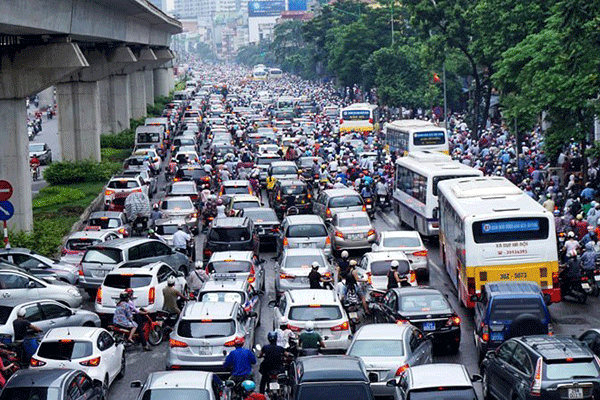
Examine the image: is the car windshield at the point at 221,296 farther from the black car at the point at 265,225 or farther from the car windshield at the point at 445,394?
the black car at the point at 265,225

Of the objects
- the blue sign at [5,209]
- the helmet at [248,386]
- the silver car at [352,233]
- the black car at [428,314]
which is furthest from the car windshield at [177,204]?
the helmet at [248,386]

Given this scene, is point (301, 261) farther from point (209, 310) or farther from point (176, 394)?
point (176, 394)

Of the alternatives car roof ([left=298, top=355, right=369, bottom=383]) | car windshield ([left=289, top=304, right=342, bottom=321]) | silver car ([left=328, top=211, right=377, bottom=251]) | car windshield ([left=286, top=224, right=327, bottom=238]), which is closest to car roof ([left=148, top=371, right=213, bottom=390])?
car roof ([left=298, top=355, right=369, bottom=383])

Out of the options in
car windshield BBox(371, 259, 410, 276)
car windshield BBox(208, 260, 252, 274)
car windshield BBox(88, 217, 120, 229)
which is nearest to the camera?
car windshield BBox(371, 259, 410, 276)

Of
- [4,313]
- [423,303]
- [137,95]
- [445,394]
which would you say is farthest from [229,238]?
[137,95]

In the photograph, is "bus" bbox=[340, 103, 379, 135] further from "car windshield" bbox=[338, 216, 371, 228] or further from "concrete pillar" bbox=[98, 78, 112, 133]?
"car windshield" bbox=[338, 216, 371, 228]

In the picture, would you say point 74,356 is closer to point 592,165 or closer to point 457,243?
point 457,243
